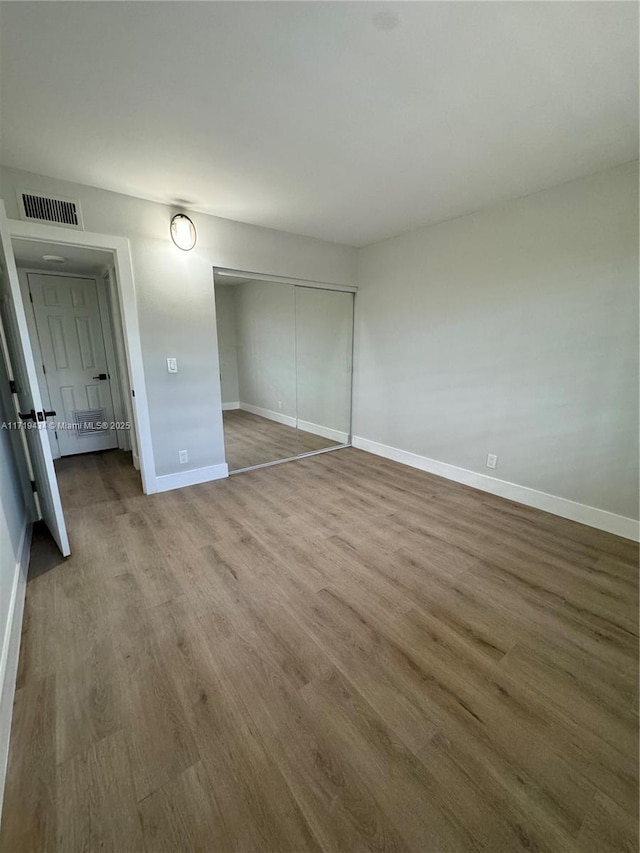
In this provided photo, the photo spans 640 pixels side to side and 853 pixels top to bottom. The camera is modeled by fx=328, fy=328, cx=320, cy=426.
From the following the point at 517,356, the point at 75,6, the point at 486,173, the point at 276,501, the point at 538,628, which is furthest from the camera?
the point at 276,501

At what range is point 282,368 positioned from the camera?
413cm

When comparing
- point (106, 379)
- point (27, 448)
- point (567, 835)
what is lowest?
point (567, 835)

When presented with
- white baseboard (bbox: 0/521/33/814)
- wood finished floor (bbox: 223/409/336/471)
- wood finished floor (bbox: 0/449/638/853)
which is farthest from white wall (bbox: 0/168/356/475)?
white baseboard (bbox: 0/521/33/814)

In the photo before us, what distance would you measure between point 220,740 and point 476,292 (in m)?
3.47

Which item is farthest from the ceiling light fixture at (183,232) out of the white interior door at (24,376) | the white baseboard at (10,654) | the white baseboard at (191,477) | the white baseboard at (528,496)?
the white baseboard at (528,496)

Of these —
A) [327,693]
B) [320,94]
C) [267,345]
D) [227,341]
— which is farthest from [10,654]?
[267,345]

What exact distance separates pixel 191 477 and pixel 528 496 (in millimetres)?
3156

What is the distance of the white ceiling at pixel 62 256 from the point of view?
99.9 inches

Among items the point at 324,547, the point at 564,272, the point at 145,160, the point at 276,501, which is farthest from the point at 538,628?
the point at 145,160

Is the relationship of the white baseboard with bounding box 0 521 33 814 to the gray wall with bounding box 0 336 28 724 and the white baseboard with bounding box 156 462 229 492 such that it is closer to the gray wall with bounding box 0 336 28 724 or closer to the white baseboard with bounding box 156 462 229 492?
the gray wall with bounding box 0 336 28 724

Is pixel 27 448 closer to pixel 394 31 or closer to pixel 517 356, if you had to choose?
pixel 394 31

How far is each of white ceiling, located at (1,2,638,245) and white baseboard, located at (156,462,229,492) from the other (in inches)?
94.6

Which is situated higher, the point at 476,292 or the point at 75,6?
the point at 75,6

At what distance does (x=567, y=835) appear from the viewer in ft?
3.14
